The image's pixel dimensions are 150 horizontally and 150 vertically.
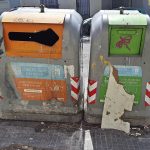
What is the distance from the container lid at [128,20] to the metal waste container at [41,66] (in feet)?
1.91

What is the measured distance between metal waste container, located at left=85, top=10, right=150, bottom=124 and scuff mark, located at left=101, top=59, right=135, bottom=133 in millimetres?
67

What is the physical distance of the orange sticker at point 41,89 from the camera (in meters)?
4.82

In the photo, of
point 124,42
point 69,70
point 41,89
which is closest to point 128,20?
point 124,42

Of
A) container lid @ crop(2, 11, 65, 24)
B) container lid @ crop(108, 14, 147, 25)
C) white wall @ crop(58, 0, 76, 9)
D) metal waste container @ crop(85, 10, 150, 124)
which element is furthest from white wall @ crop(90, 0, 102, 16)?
container lid @ crop(108, 14, 147, 25)

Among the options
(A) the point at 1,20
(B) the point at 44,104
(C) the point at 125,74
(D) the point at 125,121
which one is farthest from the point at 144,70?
(A) the point at 1,20

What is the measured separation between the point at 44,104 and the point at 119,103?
1.26m

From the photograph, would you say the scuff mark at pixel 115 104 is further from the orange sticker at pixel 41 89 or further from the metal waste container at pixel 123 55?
the orange sticker at pixel 41 89

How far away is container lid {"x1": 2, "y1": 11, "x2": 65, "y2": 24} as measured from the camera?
442 cm

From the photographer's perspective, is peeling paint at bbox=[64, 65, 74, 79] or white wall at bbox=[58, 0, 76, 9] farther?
white wall at bbox=[58, 0, 76, 9]

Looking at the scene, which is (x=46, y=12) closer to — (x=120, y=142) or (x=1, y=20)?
(x=1, y=20)

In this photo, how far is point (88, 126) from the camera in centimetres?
509

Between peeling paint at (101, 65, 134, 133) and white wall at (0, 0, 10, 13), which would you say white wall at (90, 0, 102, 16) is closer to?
white wall at (0, 0, 10, 13)

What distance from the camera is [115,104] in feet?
15.8

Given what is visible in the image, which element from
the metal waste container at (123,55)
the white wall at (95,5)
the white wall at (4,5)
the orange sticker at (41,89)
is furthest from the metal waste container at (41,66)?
the white wall at (4,5)
